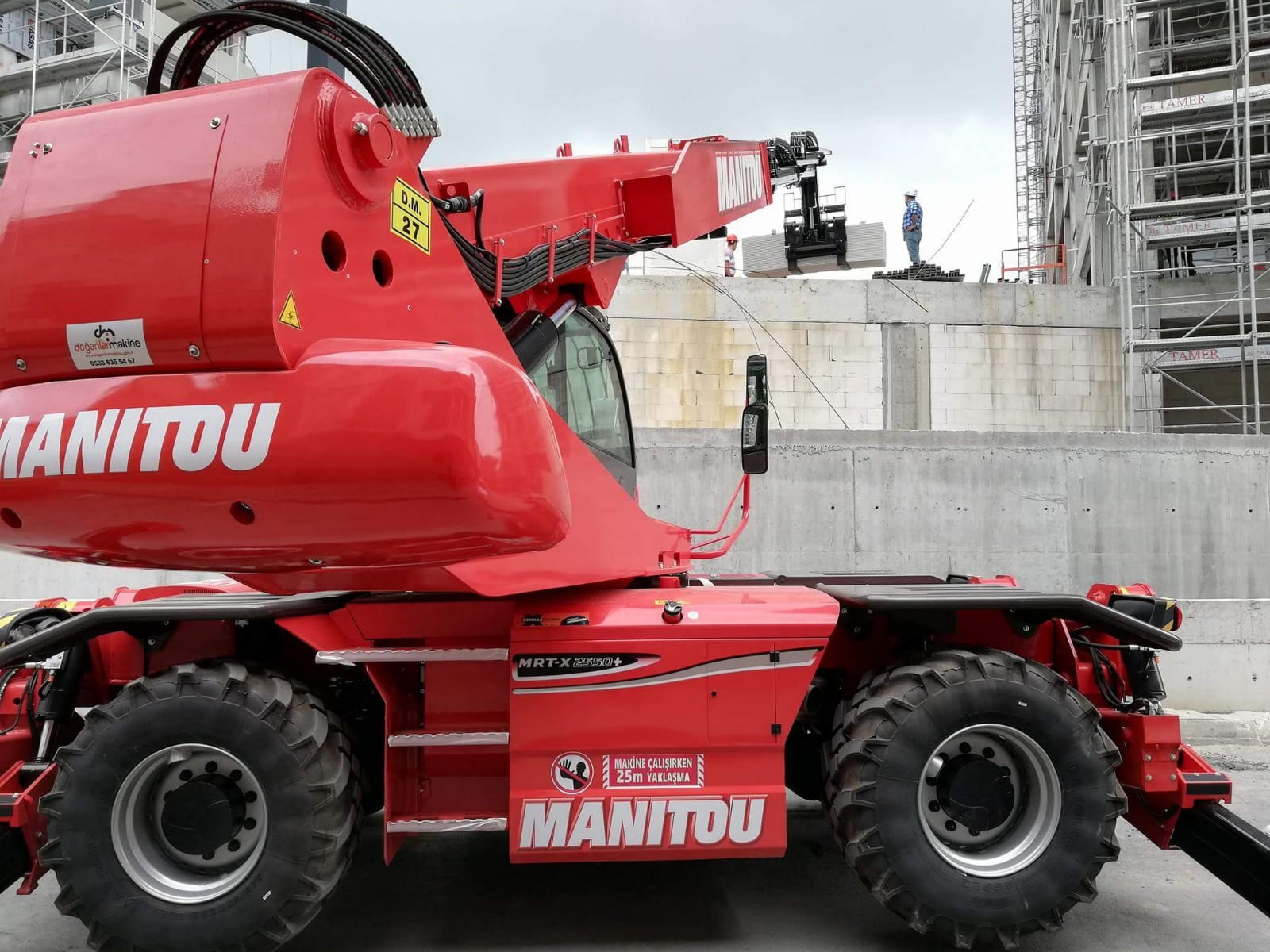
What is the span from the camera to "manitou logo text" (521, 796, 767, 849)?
381 centimetres

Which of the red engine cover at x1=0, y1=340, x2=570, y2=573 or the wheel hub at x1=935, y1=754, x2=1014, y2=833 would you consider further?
the wheel hub at x1=935, y1=754, x2=1014, y2=833

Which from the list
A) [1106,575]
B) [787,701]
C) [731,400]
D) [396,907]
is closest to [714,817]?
[787,701]

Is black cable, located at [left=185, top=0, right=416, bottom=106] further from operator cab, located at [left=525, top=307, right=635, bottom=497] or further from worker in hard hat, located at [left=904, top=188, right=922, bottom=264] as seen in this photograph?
worker in hard hat, located at [left=904, top=188, right=922, bottom=264]

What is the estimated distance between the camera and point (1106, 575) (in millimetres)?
10820

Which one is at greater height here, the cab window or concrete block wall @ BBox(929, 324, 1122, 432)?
concrete block wall @ BBox(929, 324, 1122, 432)

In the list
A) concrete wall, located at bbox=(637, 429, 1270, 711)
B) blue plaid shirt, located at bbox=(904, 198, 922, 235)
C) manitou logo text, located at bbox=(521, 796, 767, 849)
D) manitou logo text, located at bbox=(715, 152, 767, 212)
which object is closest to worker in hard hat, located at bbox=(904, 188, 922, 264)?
blue plaid shirt, located at bbox=(904, 198, 922, 235)

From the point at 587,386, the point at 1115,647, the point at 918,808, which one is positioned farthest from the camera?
the point at 587,386

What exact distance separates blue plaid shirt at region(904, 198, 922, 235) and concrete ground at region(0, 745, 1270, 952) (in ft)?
53.2

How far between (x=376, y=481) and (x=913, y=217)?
738 inches

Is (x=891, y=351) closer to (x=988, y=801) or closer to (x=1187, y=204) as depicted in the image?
(x=1187, y=204)

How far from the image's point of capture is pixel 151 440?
107 inches

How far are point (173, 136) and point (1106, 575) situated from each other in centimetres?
1064

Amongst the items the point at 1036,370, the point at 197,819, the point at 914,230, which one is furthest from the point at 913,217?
the point at 197,819

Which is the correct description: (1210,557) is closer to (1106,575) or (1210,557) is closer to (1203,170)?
(1106,575)
